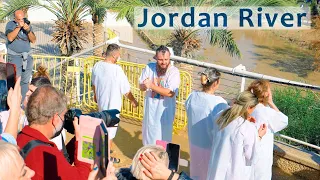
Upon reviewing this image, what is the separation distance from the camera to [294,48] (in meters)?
26.3

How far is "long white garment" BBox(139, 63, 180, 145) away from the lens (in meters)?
5.12

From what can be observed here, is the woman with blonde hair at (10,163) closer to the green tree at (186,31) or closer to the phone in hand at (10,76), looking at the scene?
the phone in hand at (10,76)

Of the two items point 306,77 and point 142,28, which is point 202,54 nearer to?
point 306,77

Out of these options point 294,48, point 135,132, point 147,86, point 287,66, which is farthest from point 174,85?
point 294,48

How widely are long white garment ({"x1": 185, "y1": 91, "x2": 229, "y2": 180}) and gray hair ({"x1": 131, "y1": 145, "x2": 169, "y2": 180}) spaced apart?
1845mm

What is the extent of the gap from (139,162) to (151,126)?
2.89 metres

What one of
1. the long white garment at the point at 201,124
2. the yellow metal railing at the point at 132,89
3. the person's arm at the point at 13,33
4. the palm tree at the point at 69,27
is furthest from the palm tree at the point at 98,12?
the long white garment at the point at 201,124

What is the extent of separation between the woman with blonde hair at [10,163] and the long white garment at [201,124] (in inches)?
98.4

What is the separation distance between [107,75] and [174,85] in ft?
2.76

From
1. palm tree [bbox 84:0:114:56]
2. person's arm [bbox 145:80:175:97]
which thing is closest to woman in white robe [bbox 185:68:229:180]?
person's arm [bbox 145:80:175:97]

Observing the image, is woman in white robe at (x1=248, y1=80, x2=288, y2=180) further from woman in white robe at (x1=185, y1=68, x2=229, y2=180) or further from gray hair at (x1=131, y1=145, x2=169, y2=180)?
gray hair at (x1=131, y1=145, x2=169, y2=180)

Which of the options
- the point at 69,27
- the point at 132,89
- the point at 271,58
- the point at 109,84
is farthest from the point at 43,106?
the point at 271,58

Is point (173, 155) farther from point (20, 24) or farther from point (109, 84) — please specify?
point (20, 24)

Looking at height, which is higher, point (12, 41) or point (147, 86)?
point (12, 41)
